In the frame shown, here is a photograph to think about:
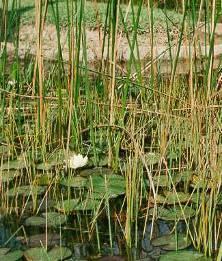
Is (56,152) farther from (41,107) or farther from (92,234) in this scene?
(92,234)

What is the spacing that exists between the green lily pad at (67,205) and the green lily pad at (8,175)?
193 millimetres

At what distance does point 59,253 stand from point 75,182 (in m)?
0.43

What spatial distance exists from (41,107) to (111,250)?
2.00 ft

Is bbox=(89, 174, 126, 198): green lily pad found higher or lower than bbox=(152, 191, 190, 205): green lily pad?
higher

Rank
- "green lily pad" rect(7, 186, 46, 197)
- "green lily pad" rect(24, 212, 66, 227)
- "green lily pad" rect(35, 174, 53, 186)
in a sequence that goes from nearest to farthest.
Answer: "green lily pad" rect(24, 212, 66, 227)
"green lily pad" rect(7, 186, 46, 197)
"green lily pad" rect(35, 174, 53, 186)

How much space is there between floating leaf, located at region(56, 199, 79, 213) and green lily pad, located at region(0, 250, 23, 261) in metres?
0.24

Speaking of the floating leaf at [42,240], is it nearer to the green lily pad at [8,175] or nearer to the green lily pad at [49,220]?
the green lily pad at [49,220]

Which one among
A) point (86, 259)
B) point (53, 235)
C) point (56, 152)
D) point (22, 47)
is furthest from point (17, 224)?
point (22, 47)

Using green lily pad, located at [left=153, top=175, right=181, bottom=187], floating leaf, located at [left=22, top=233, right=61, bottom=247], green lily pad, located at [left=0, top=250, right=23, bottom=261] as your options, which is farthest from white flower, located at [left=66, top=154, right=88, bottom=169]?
green lily pad, located at [left=0, top=250, right=23, bottom=261]

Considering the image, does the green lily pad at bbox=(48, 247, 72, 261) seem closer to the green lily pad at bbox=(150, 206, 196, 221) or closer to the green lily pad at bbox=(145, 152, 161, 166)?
the green lily pad at bbox=(150, 206, 196, 221)

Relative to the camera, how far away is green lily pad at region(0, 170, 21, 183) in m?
1.71

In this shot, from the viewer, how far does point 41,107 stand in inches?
71.3

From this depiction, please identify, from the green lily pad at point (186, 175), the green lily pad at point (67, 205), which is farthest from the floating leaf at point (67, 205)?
the green lily pad at point (186, 175)

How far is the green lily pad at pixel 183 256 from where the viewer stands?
126 cm
